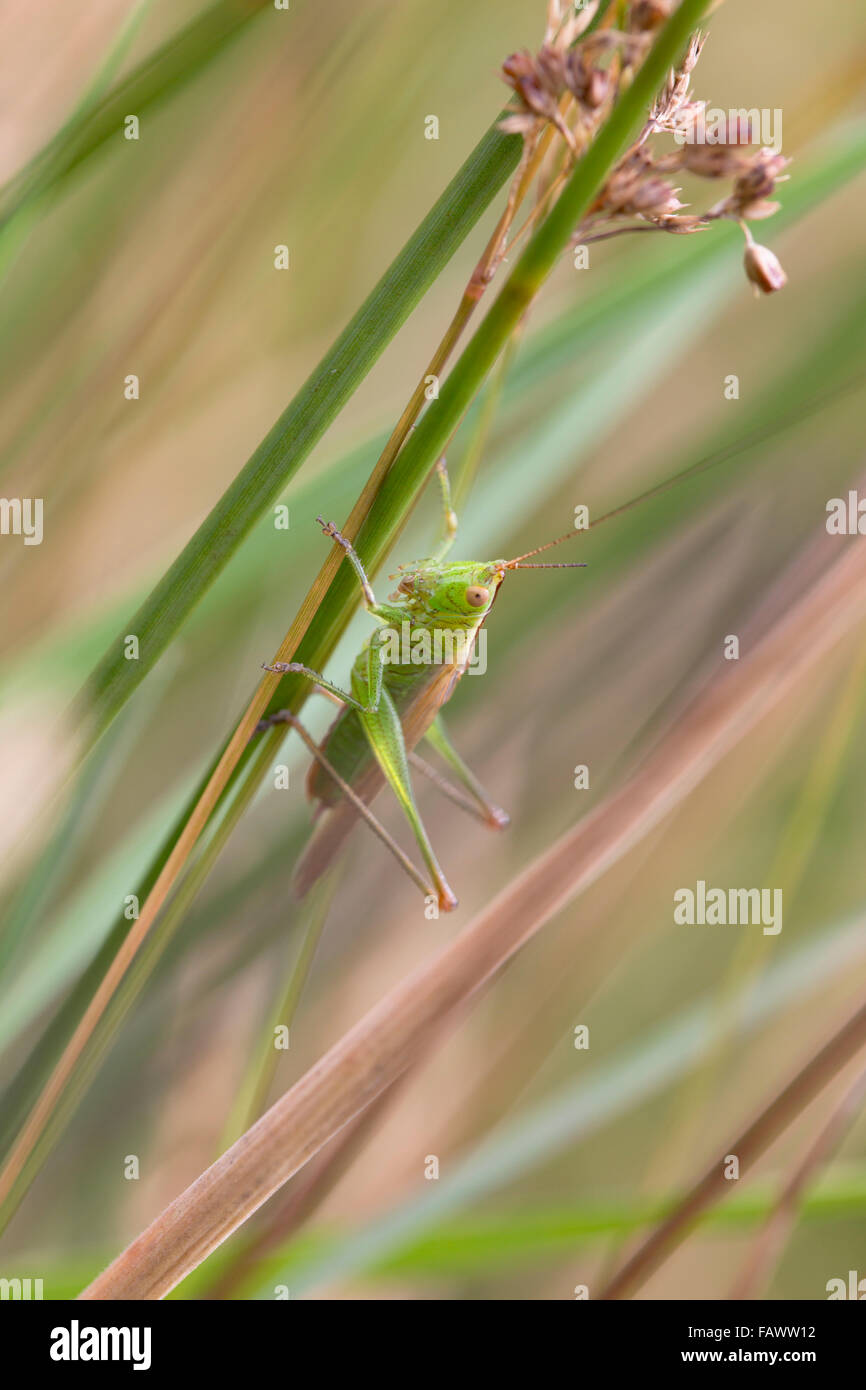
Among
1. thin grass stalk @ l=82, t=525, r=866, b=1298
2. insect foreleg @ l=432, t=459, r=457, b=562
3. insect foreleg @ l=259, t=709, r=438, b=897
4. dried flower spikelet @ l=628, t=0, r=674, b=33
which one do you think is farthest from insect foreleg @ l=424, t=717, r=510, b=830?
dried flower spikelet @ l=628, t=0, r=674, b=33

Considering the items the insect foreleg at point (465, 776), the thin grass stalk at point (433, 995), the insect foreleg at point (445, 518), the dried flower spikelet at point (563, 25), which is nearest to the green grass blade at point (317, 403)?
the dried flower spikelet at point (563, 25)

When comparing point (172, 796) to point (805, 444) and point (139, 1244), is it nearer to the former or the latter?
point (139, 1244)

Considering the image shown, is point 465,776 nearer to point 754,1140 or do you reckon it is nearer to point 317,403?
point 754,1140

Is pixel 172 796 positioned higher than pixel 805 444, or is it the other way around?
pixel 805 444

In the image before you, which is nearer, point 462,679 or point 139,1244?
point 139,1244

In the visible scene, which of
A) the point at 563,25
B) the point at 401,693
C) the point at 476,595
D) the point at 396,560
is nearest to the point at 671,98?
the point at 563,25

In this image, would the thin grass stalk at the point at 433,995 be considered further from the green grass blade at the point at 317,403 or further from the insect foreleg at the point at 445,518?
the insect foreleg at the point at 445,518

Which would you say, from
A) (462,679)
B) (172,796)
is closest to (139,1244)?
(172,796)
